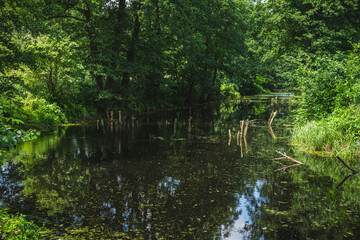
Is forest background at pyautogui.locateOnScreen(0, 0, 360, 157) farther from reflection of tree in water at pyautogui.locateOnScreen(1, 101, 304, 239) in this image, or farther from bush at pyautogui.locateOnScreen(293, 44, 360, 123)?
reflection of tree in water at pyautogui.locateOnScreen(1, 101, 304, 239)

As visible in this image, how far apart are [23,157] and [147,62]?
13.9 m

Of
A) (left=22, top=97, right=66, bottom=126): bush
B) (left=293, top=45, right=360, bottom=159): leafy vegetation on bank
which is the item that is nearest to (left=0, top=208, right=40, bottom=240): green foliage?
(left=293, top=45, right=360, bottom=159): leafy vegetation on bank

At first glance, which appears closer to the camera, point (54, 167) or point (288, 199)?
point (288, 199)

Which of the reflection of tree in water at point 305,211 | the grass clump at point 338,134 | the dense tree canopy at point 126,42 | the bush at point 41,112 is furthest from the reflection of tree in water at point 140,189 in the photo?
the dense tree canopy at point 126,42

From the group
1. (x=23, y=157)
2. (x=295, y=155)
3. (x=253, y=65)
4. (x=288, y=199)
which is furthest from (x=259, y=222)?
(x=253, y=65)

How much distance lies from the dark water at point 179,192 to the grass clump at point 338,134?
85 centimetres

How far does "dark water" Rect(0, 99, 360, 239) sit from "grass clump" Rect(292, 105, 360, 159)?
85 cm

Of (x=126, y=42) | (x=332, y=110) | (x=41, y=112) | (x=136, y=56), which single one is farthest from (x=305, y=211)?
(x=136, y=56)

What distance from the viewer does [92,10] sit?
18.9 metres

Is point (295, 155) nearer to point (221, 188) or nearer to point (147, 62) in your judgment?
point (221, 188)

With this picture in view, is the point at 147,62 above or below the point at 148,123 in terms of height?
above

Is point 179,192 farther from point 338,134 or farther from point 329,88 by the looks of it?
point 329,88

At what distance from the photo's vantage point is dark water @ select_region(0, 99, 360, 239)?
516 centimetres

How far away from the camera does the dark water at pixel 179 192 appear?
203 inches
